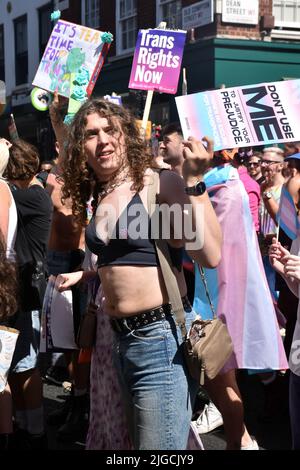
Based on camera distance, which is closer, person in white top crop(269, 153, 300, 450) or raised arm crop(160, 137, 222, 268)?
raised arm crop(160, 137, 222, 268)

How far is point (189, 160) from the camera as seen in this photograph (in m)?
2.51

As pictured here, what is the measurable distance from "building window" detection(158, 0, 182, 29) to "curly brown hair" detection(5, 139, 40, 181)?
34.3ft

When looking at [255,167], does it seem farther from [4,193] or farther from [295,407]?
[295,407]

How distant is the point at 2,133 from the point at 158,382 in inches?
881

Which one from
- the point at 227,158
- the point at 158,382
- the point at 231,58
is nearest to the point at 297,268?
the point at 158,382

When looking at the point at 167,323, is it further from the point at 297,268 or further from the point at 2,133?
the point at 2,133

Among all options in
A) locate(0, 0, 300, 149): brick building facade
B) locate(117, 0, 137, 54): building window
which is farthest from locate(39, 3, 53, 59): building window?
locate(0, 0, 300, 149): brick building facade

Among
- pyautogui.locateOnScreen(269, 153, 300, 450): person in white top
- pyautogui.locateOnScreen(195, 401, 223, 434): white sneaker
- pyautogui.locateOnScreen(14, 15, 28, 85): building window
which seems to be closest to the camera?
pyautogui.locateOnScreen(269, 153, 300, 450): person in white top

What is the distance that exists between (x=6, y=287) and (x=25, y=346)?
2.97 ft

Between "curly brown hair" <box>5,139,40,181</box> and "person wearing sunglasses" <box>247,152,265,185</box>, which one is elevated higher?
"curly brown hair" <box>5,139,40,181</box>

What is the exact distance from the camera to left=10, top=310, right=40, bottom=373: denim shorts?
4.01m

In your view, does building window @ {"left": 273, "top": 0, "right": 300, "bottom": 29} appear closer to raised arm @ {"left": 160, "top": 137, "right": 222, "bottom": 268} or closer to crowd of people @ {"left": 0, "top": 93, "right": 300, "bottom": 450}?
crowd of people @ {"left": 0, "top": 93, "right": 300, "bottom": 450}

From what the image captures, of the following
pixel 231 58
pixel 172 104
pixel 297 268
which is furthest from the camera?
pixel 172 104

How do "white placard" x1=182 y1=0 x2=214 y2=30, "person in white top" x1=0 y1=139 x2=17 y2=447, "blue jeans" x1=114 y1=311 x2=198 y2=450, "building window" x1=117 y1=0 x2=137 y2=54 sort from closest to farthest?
"blue jeans" x1=114 y1=311 x2=198 y2=450
"person in white top" x1=0 y1=139 x2=17 y2=447
"white placard" x1=182 y1=0 x2=214 y2=30
"building window" x1=117 y1=0 x2=137 y2=54
